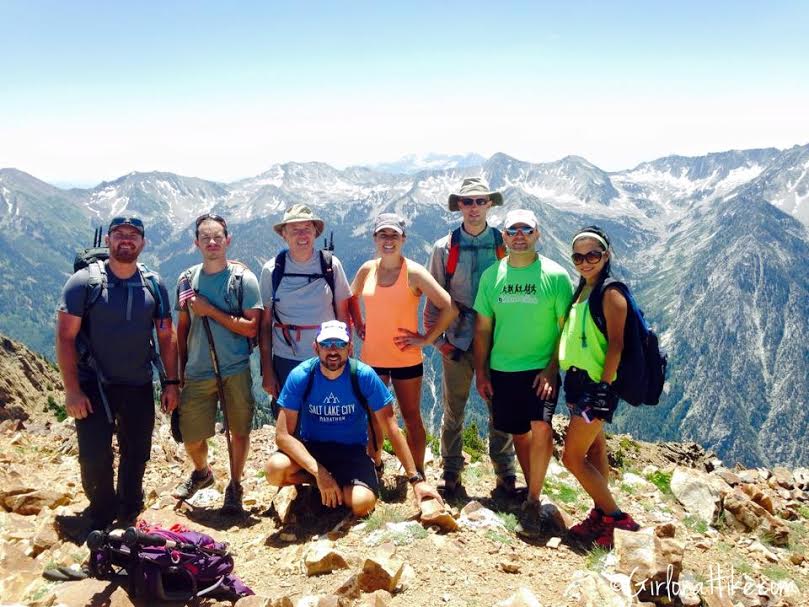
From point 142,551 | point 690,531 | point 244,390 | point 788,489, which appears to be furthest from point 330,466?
point 788,489

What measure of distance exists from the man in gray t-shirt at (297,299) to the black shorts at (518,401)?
2.76 metres

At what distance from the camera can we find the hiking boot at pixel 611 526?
745 cm

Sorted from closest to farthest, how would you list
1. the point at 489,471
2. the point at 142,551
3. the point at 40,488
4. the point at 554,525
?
the point at 142,551
the point at 554,525
the point at 40,488
the point at 489,471

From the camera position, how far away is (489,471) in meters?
11.1

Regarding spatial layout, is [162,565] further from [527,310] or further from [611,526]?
[611,526]

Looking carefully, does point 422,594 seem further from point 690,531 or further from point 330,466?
point 690,531

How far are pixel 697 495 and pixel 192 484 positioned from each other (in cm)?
907

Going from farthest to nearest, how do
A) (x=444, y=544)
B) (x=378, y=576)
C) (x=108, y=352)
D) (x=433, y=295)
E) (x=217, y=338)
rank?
(x=433, y=295) → (x=217, y=338) → (x=108, y=352) → (x=444, y=544) → (x=378, y=576)

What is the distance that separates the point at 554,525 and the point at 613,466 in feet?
19.8

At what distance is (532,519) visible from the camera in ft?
26.0

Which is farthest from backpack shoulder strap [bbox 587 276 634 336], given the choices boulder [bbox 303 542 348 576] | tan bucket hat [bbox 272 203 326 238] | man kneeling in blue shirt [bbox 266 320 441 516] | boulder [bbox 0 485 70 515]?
boulder [bbox 0 485 70 515]

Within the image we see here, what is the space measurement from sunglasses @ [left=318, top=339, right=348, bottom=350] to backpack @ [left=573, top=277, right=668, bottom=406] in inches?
133

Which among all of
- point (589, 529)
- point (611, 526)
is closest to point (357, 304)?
point (589, 529)

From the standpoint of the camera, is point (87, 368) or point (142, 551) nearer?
point (142, 551)
